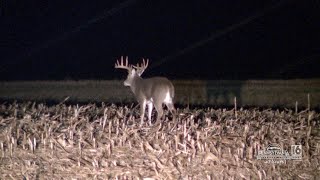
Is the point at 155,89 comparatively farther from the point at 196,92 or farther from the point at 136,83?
the point at 196,92

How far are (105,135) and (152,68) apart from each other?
815 inches

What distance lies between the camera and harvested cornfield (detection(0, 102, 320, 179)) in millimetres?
6770

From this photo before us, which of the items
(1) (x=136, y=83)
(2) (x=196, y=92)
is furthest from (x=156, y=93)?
(2) (x=196, y=92)

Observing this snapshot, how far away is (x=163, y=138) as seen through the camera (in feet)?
25.9

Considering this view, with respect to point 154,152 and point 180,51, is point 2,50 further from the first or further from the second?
point 154,152

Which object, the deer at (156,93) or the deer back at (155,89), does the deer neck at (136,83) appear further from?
the deer back at (155,89)
